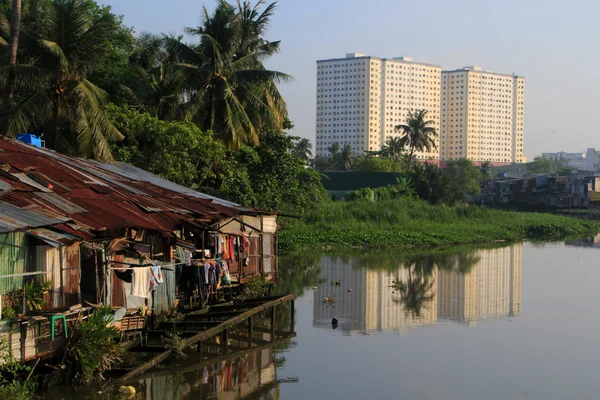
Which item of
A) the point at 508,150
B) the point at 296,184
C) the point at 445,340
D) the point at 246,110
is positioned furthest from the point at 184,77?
the point at 508,150

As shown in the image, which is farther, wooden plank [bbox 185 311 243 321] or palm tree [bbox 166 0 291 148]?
palm tree [bbox 166 0 291 148]

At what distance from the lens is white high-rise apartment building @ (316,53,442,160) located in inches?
5167

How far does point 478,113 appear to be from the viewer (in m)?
140

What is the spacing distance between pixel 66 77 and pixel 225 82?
7217 millimetres

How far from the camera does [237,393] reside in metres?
13.1

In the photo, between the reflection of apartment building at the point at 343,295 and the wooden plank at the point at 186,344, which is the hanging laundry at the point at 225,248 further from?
the reflection of apartment building at the point at 343,295

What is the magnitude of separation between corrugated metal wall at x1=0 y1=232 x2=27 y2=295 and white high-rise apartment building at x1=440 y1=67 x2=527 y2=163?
428 ft

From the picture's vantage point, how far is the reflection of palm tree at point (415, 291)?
22564 mm

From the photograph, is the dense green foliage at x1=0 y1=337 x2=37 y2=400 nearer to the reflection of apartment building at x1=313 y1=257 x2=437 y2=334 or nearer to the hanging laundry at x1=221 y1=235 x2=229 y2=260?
the hanging laundry at x1=221 y1=235 x2=229 y2=260

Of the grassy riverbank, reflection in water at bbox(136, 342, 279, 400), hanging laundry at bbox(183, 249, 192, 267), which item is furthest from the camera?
the grassy riverbank

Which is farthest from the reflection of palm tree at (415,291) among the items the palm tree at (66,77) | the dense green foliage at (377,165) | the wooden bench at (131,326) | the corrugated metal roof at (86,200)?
the dense green foliage at (377,165)

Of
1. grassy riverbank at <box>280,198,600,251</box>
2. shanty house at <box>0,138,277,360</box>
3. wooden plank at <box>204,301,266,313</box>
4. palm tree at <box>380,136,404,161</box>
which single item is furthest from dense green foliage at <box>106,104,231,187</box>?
palm tree at <box>380,136,404,161</box>

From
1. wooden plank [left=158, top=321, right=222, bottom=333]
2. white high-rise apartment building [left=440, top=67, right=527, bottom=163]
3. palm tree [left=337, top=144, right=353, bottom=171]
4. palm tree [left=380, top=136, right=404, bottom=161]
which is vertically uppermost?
white high-rise apartment building [left=440, top=67, right=527, bottom=163]

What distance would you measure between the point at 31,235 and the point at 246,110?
776 inches
